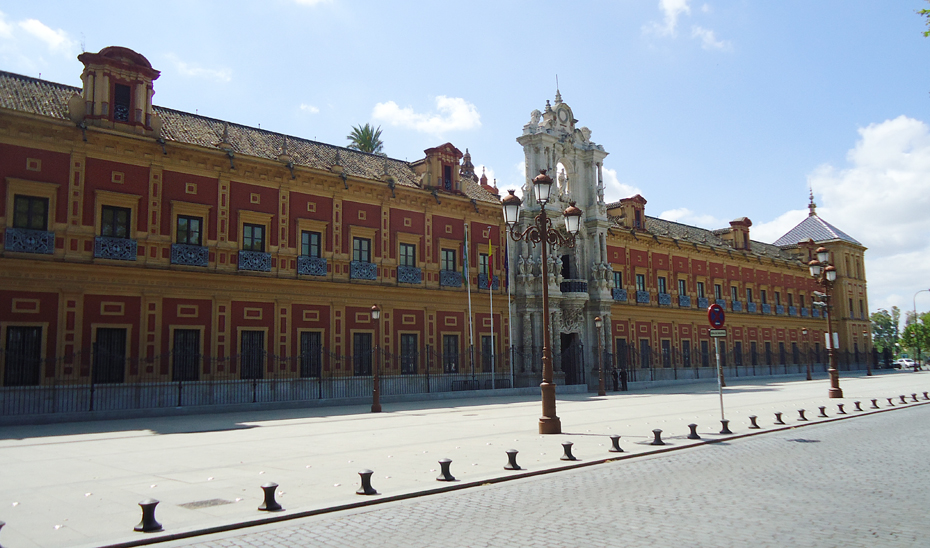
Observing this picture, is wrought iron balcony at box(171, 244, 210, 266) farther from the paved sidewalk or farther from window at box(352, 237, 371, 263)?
window at box(352, 237, 371, 263)

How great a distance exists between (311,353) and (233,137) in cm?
890

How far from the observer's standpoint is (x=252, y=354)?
Result: 24.2 m

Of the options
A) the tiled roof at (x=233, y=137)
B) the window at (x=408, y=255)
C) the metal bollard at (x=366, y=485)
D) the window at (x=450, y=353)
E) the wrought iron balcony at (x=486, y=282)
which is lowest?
the metal bollard at (x=366, y=485)

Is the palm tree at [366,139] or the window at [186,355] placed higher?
the palm tree at [366,139]

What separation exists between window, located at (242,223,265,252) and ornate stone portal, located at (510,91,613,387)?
519 inches

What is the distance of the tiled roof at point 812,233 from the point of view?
63.4 metres

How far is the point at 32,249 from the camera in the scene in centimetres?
2042

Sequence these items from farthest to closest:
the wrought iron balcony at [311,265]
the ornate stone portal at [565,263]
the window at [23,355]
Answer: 1. the ornate stone portal at [565,263]
2. the wrought iron balcony at [311,265]
3. the window at [23,355]

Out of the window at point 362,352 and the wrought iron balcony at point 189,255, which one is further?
the window at point 362,352

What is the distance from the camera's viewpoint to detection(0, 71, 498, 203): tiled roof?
72.6 ft

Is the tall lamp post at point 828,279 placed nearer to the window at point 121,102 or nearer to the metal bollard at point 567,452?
the metal bollard at point 567,452

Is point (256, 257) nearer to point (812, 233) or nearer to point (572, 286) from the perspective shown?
point (572, 286)

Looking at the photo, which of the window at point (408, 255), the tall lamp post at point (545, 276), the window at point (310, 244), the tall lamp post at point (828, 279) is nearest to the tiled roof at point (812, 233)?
the tall lamp post at point (828, 279)

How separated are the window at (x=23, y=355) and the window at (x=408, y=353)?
13.0 metres
